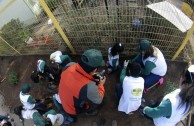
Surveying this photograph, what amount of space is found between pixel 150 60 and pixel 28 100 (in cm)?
227

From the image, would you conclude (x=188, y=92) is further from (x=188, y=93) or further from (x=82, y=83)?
(x=82, y=83)

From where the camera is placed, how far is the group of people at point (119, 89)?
12.6 feet

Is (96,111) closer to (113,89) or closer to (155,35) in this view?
(113,89)

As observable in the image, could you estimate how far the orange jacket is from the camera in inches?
153

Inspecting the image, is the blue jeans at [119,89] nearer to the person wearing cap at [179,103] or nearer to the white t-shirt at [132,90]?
the white t-shirt at [132,90]

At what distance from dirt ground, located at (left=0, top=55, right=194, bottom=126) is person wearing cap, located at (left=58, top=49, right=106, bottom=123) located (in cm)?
120

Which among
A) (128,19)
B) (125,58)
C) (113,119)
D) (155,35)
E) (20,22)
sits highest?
(20,22)

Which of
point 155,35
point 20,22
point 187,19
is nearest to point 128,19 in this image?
point 155,35

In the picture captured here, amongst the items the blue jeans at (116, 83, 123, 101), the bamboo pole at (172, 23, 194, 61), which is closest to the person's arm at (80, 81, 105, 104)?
the blue jeans at (116, 83, 123, 101)

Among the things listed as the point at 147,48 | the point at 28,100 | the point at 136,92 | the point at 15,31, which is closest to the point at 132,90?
the point at 136,92

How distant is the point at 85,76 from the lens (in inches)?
154

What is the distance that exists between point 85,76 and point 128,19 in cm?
151

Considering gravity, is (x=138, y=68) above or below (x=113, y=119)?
above

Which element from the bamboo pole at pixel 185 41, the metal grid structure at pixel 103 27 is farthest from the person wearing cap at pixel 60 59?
the bamboo pole at pixel 185 41
